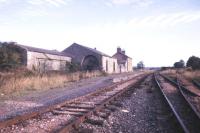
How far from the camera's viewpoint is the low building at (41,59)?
135 feet

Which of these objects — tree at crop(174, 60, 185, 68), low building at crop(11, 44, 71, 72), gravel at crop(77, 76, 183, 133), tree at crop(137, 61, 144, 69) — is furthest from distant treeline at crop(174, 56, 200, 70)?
gravel at crop(77, 76, 183, 133)

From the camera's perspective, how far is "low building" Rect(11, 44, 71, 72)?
41031 millimetres

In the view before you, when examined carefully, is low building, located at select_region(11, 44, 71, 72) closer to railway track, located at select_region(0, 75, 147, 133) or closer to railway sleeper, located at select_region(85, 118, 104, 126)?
railway track, located at select_region(0, 75, 147, 133)

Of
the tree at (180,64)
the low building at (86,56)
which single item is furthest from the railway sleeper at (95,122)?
the tree at (180,64)

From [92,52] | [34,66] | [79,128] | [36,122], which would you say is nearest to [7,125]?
[36,122]

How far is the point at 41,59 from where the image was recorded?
4478cm

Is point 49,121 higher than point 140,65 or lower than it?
lower

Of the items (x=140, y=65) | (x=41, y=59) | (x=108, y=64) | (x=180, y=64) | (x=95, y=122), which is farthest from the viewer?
(x=140, y=65)

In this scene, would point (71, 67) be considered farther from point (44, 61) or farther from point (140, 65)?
point (140, 65)

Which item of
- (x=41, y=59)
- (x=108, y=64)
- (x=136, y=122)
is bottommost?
(x=136, y=122)

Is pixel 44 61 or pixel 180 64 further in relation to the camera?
pixel 180 64

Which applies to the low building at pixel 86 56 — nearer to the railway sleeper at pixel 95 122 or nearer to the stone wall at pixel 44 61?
the stone wall at pixel 44 61

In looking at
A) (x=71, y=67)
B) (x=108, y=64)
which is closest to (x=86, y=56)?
(x=108, y=64)

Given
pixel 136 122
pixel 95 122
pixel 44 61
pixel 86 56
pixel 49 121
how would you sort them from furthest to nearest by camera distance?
1. pixel 86 56
2. pixel 44 61
3. pixel 136 122
4. pixel 49 121
5. pixel 95 122
